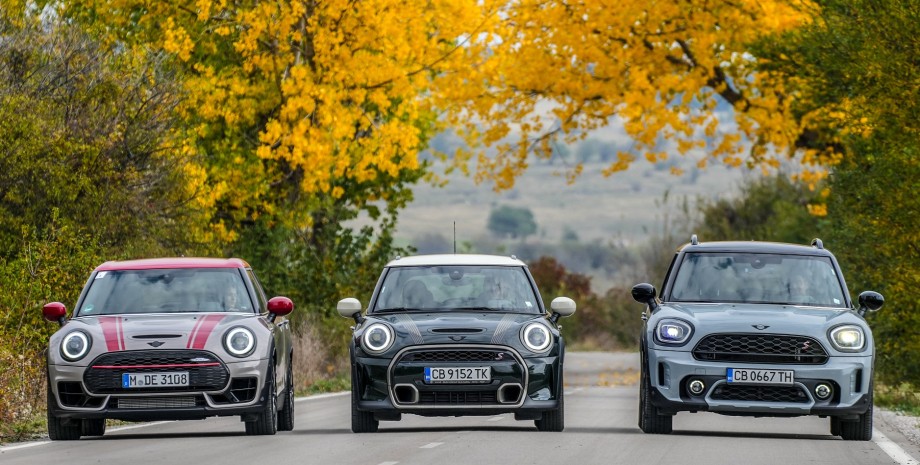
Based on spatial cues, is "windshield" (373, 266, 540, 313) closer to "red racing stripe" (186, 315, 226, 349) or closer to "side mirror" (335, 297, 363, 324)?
"side mirror" (335, 297, 363, 324)

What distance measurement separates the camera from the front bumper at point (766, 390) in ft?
52.2

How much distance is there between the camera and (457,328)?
16094mm

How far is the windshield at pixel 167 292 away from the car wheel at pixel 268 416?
3.42 ft

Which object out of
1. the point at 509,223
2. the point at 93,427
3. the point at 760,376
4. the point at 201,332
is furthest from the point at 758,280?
the point at 509,223

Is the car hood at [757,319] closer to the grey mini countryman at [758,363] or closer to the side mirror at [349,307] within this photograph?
the grey mini countryman at [758,363]

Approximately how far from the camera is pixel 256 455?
1443cm

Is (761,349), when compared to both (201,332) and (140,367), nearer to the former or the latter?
(201,332)

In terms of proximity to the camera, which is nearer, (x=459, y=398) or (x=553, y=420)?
(x=459, y=398)

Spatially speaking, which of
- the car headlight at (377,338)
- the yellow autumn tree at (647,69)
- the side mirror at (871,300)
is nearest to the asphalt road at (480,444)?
the car headlight at (377,338)

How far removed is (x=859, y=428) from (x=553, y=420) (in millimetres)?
2773

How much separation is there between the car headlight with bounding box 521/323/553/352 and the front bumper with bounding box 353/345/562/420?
0.12 m

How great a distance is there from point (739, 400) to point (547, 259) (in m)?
53.0

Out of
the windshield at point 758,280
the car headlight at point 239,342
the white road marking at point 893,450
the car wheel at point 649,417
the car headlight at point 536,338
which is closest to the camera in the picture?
the white road marking at point 893,450

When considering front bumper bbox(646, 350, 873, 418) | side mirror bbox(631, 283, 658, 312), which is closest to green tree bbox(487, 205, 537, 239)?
side mirror bbox(631, 283, 658, 312)
